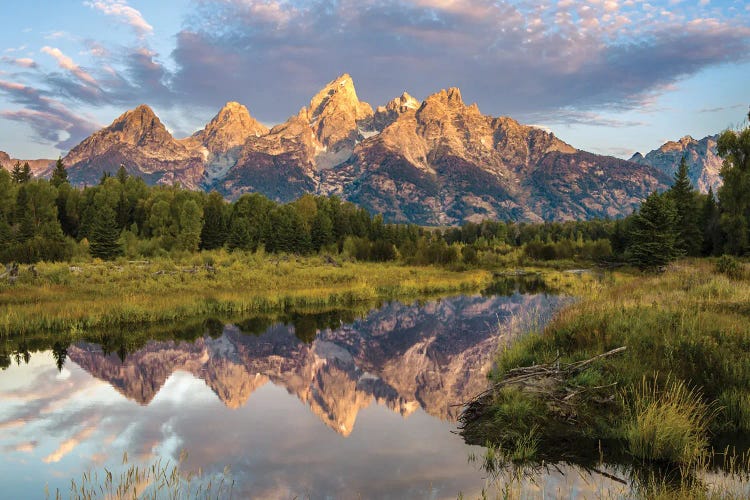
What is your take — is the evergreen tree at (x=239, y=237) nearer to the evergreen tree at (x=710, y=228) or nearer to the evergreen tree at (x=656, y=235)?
the evergreen tree at (x=656, y=235)

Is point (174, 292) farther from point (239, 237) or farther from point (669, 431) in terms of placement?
point (239, 237)

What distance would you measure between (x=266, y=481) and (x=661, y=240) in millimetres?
61617

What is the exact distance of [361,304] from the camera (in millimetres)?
44000

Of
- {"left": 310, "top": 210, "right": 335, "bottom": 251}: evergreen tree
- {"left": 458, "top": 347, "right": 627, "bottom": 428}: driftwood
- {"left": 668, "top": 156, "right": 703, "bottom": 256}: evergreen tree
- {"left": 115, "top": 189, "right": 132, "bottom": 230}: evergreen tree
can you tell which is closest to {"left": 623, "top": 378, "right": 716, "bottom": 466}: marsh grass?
{"left": 458, "top": 347, "right": 627, "bottom": 428}: driftwood

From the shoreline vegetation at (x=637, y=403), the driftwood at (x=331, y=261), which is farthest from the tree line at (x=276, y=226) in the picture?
the shoreline vegetation at (x=637, y=403)

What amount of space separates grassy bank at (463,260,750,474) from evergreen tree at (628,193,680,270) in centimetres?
4516

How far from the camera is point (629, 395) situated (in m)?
13.3

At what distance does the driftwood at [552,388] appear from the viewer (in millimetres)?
13164

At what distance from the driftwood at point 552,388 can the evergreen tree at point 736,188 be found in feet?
173

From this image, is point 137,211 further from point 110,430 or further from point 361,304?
point 110,430

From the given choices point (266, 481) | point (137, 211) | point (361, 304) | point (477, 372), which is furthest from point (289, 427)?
point (137, 211)

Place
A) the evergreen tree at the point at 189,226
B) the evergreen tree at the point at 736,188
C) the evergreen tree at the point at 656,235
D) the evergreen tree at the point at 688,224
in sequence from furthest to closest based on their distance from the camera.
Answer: the evergreen tree at the point at 189,226 → the evergreen tree at the point at 688,224 → the evergreen tree at the point at 656,235 → the evergreen tree at the point at 736,188

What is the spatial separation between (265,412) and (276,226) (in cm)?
8356

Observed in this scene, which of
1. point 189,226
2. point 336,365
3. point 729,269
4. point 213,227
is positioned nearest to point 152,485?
point 336,365
